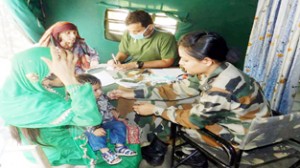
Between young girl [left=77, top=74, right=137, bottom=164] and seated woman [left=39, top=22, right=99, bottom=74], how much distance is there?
0.15 m

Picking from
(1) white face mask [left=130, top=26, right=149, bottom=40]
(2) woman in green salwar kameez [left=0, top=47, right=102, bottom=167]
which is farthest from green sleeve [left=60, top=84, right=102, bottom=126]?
(1) white face mask [left=130, top=26, right=149, bottom=40]

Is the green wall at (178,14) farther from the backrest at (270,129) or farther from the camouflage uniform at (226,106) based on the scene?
the backrest at (270,129)

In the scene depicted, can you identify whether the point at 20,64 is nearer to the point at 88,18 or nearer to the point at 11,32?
the point at 11,32

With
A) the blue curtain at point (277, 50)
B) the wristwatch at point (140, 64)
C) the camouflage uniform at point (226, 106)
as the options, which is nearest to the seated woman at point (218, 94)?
the camouflage uniform at point (226, 106)

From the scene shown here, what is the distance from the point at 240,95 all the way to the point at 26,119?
1.01m

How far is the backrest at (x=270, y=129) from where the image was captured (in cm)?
103

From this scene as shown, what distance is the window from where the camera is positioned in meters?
1.68

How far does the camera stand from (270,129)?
3.55ft

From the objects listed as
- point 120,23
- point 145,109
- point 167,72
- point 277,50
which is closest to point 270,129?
point 145,109

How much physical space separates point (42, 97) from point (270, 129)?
100cm

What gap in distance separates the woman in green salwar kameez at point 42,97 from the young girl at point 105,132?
0.17 m

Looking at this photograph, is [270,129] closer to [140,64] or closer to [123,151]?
[123,151]

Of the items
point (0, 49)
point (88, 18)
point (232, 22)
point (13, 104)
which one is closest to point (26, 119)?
point (13, 104)

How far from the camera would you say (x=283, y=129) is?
1.13 m
